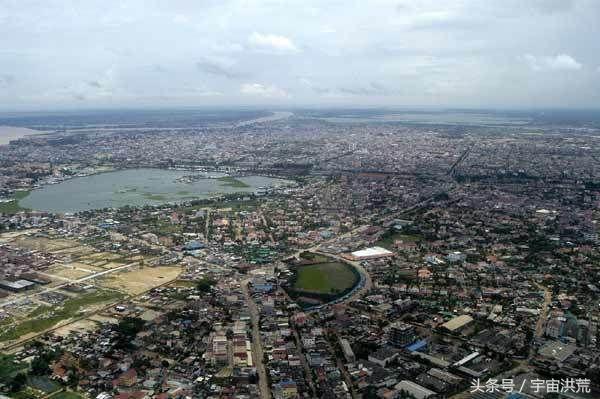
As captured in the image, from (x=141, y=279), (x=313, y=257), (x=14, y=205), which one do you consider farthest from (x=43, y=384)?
(x=14, y=205)

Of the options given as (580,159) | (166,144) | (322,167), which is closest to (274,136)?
(166,144)

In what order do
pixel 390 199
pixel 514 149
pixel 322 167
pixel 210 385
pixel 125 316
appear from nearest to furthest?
pixel 210 385
pixel 125 316
pixel 390 199
pixel 322 167
pixel 514 149

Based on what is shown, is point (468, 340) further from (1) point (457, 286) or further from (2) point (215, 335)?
(2) point (215, 335)

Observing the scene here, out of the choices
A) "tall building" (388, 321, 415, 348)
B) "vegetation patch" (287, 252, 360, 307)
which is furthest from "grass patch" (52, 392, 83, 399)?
"tall building" (388, 321, 415, 348)

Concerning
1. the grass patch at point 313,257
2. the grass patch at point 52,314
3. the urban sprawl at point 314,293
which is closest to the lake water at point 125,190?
the urban sprawl at point 314,293

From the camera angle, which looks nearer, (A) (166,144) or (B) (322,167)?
(B) (322,167)

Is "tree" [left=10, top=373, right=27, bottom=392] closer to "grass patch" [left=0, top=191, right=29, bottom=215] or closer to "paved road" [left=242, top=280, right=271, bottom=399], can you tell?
"paved road" [left=242, top=280, right=271, bottom=399]

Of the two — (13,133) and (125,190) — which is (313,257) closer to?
(125,190)
